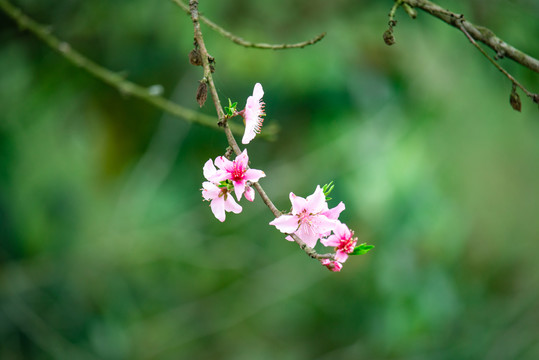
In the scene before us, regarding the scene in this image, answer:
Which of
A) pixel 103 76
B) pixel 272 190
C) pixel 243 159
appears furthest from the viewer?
pixel 272 190

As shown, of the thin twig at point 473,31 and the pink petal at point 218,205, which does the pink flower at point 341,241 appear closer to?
the pink petal at point 218,205

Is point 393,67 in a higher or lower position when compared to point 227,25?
lower

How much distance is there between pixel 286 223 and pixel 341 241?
0.23 ft

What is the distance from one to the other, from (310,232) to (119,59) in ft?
4.83

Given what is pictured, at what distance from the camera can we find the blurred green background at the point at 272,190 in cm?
179

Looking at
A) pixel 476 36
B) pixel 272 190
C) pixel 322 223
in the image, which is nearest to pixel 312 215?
pixel 322 223

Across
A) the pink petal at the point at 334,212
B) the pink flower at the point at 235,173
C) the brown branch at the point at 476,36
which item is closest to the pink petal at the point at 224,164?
the pink flower at the point at 235,173

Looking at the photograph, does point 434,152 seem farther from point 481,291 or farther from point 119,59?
point 119,59

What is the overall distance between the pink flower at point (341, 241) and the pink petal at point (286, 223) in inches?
1.7

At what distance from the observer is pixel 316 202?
51 cm

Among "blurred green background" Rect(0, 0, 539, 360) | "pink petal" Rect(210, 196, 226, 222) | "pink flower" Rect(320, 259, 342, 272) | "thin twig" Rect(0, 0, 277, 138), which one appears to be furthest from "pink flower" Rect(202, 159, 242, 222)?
"blurred green background" Rect(0, 0, 539, 360)

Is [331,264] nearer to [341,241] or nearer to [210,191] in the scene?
[341,241]

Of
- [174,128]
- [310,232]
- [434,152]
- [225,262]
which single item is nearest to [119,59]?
[174,128]

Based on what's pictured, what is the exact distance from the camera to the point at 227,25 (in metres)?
1.88
